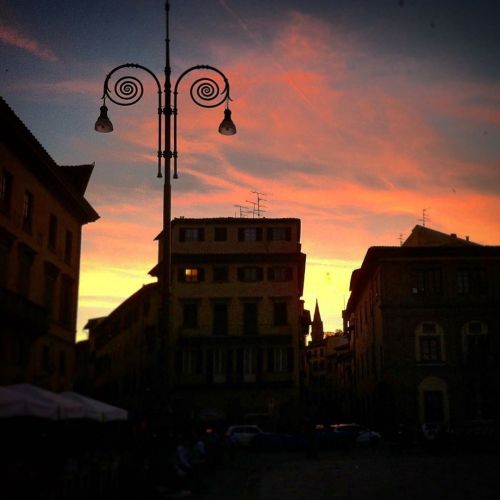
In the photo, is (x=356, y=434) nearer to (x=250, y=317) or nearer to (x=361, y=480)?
(x=250, y=317)

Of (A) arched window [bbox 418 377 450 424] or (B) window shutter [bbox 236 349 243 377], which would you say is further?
(B) window shutter [bbox 236 349 243 377]

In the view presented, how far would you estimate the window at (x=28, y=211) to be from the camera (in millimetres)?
31875

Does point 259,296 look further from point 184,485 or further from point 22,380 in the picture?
point 184,485

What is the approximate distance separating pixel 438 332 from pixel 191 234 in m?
22.7

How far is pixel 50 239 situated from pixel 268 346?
28844 mm

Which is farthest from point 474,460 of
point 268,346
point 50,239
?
point 268,346

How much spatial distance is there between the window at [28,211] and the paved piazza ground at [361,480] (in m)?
Result: 12.9

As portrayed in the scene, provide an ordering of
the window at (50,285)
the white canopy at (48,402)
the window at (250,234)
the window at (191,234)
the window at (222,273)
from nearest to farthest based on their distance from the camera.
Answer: the white canopy at (48,402) < the window at (50,285) < the window at (222,273) < the window at (191,234) < the window at (250,234)

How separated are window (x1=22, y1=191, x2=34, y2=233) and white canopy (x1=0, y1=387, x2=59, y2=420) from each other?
55.2 feet

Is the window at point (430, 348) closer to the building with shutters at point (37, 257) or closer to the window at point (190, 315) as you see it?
the window at point (190, 315)

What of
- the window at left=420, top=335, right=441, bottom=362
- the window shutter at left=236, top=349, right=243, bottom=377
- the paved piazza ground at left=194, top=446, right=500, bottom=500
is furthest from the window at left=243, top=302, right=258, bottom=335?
the paved piazza ground at left=194, top=446, right=500, bottom=500

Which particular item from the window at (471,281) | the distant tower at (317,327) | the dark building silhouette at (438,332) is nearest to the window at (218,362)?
the dark building silhouette at (438,332)

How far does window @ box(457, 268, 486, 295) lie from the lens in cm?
5203

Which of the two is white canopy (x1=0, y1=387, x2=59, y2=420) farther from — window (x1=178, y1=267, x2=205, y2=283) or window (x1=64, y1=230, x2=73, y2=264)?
window (x1=178, y1=267, x2=205, y2=283)
